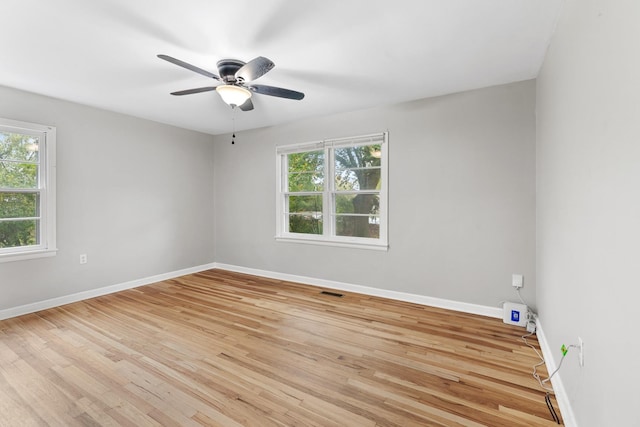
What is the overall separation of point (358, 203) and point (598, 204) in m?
2.82

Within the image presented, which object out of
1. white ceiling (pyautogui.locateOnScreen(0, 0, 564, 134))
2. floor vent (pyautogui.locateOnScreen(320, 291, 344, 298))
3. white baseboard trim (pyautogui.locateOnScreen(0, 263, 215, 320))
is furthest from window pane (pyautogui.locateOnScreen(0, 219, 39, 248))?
floor vent (pyautogui.locateOnScreen(320, 291, 344, 298))

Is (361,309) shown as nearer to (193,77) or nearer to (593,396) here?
(593,396)

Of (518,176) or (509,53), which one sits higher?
(509,53)

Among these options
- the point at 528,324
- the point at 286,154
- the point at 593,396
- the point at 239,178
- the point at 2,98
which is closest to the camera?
the point at 593,396

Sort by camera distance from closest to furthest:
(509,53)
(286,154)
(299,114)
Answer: (509,53), (299,114), (286,154)

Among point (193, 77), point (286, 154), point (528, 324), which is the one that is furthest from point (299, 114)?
point (528, 324)

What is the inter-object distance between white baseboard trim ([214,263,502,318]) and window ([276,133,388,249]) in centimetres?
56

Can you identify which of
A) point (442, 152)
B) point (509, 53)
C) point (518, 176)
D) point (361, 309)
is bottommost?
point (361, 309)

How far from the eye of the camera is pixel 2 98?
3037mm

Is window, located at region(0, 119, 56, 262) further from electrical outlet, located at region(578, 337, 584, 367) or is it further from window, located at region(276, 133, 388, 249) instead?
electrical outlet, located at region(578, 337, 584, 367)

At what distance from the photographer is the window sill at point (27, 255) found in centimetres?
307

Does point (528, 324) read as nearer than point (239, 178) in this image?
Yes

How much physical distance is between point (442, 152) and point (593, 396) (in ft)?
8.28

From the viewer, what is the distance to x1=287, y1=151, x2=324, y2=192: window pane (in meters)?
4.29
